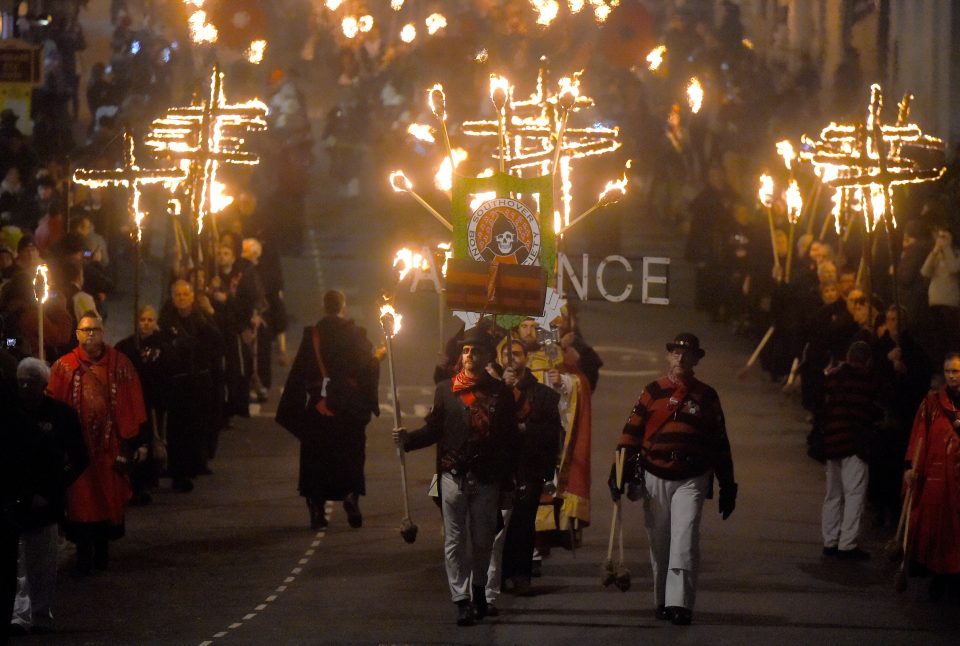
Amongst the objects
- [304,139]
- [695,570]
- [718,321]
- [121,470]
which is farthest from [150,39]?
Result: [695,570]

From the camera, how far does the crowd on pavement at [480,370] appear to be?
14.2 meters

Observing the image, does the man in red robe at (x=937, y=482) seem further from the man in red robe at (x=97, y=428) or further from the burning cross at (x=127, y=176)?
the burning cross at (x=127, y=176)

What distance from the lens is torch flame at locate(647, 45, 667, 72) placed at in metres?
39.6

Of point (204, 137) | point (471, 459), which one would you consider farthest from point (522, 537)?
point (204, 137)

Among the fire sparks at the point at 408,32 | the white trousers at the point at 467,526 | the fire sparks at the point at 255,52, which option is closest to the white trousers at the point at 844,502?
the white trousers at the point at 467,526

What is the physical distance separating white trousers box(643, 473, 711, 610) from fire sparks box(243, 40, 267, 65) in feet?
94.4

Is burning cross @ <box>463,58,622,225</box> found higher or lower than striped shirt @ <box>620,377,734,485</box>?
higher

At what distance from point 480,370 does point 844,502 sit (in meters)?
3.80

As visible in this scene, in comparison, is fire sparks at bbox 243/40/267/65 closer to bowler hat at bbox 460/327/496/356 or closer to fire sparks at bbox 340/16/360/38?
fire sparks at bbox 340/16/360/38

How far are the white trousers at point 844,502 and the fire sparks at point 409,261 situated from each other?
3.44 meters

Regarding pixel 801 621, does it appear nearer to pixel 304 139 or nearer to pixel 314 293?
pixel 314 293

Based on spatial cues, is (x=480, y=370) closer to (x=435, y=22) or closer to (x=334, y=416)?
(x=334, y=416)

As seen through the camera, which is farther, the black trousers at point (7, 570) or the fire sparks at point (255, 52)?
the fire sparks at point (255, 52)

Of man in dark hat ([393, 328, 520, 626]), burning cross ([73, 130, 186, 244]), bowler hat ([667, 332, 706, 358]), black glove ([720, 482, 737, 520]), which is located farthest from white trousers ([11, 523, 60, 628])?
burning cross ([73, 130, 186, 244])
